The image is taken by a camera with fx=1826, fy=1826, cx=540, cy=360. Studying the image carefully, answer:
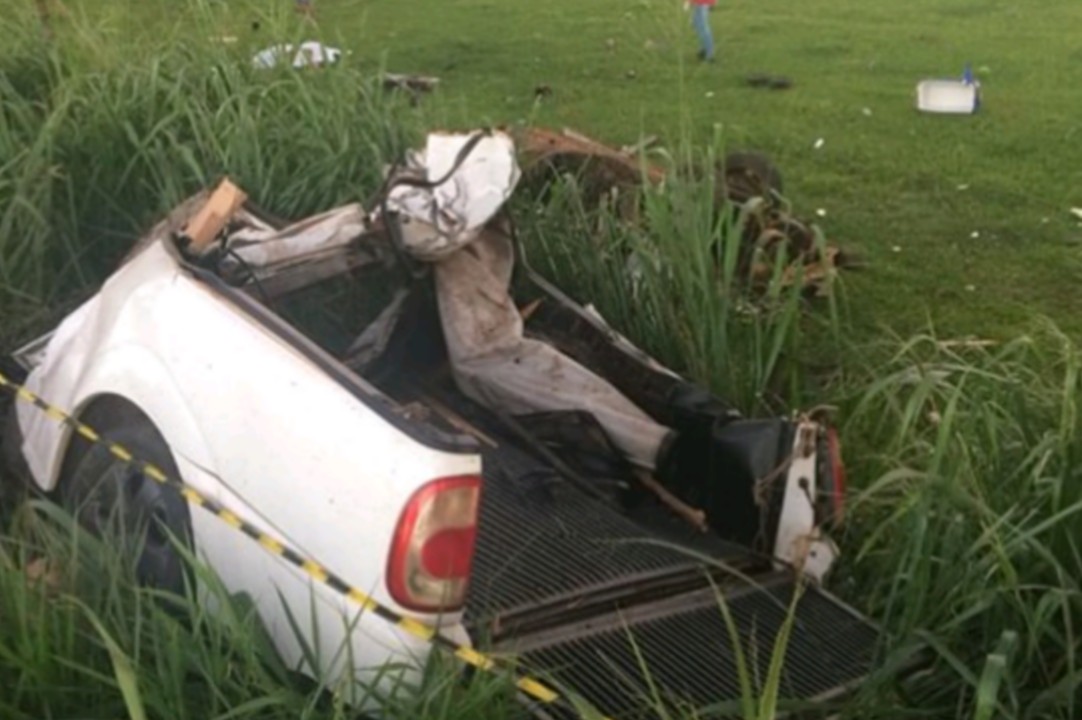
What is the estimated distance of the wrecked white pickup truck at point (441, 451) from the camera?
11.3 ft

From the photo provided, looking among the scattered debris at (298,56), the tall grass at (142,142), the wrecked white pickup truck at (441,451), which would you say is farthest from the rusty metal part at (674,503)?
the scattered debris at (298,56)

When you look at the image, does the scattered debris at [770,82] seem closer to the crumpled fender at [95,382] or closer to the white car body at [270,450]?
the crumpled fender at [95,382]

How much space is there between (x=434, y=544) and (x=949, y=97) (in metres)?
7.89

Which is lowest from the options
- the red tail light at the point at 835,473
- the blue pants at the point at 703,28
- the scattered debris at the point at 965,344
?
the blue pants at the point at 703,28

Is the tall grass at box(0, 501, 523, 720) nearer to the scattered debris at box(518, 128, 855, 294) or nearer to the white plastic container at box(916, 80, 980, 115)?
the scattered debris at box(518, 128, 855, 294)

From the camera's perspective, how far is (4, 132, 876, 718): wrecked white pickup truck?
11.3ft

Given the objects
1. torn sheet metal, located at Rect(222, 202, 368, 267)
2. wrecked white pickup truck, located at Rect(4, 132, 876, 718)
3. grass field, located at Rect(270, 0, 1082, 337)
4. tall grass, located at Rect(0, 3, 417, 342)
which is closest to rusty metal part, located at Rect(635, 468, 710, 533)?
wrecked white pickup truck, located at Rect(4, 132, 876, 718)

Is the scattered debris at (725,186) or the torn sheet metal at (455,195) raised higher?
the torn sheet metal at (455,195)

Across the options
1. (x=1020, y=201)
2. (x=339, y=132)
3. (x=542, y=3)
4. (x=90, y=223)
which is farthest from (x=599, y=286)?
(x=542, y=3)

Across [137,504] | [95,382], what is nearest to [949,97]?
[95,382]

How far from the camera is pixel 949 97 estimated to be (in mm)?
10562

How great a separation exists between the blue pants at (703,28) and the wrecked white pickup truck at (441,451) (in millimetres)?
7467

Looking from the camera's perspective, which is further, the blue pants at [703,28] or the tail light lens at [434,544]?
the blue pants at [703,28]

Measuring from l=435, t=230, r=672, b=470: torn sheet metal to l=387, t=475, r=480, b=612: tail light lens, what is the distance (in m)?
1.09
